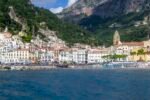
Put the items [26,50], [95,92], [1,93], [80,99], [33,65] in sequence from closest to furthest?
1. [80,99]
2. [1,93]
3. [95,92]
4. [33,65]
5. [26,50]

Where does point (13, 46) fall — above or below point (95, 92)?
above

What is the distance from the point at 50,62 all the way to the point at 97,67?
1862cm

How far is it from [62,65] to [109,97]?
12207 cm

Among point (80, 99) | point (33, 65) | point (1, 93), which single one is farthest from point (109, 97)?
point (33, 65)

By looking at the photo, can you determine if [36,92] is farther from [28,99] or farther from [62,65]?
[62,65]

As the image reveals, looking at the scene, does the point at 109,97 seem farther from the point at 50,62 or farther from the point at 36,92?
the point at 50,62

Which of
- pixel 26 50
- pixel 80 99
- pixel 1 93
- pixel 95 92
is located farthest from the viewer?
pixel 26 50

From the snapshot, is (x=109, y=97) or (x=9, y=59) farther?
(x=9, y=59)

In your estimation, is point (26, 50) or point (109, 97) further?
point (26, 50)

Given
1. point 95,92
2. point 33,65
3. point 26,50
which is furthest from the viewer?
point 26,50

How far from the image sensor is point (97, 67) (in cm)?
18475

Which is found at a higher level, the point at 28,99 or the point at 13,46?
the point at 13,46

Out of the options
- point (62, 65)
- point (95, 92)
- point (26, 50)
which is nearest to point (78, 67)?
point (62, 65)

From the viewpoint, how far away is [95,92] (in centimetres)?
6812
